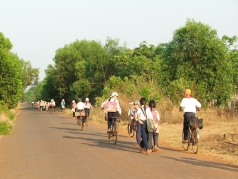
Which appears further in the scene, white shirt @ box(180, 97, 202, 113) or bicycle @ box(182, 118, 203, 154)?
white shirt @ box(180, 97, 202, 113)

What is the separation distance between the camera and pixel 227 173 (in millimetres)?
9430

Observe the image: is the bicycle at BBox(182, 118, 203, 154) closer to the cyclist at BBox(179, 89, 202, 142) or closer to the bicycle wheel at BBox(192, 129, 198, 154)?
the bicycle wheel at BBox(192, 129, 198, 154)

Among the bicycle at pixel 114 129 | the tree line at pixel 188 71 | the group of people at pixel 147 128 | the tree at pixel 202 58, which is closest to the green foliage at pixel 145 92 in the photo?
the tree line at pixel 188 71

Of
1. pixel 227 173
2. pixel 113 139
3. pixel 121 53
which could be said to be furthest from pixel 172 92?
pixel 121 53

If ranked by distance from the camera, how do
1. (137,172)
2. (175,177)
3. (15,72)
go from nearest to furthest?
1. (175,177)
2. (137,172)
3. (15,72)

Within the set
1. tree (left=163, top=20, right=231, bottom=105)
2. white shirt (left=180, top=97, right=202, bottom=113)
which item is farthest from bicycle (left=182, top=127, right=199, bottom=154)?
tree (left=163, top=20, right=231, bottom=105)

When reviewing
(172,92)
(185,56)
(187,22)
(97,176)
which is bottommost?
(97,176)

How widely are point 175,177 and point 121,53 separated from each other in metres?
48.8

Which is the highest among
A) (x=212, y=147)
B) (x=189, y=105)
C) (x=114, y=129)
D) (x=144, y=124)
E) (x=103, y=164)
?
(x=189, y=105)

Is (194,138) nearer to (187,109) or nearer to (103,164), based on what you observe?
(187,109)

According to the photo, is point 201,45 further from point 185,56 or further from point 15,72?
point 15,72

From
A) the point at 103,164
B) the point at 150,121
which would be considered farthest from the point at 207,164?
the point at 150,121

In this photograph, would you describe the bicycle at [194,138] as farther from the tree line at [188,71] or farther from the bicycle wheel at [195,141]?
the tree line at [188,71]

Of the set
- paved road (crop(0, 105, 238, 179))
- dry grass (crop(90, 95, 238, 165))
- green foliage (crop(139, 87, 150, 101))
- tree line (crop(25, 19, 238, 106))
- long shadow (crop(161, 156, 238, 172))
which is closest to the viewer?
paved road (crop(0, 105, 238, 179))
